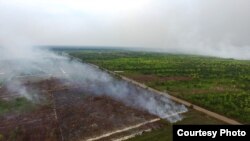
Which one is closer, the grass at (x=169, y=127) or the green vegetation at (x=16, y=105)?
the grass at (x=169, y=127)

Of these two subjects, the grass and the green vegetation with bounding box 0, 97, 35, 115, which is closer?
the grass

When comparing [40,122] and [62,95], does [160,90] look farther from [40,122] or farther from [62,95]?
[40,122]

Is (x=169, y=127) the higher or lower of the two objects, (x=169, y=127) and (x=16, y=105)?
the lower

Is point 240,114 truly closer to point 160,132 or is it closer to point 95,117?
point 160,132

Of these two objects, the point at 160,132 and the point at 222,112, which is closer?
the point at 160,132

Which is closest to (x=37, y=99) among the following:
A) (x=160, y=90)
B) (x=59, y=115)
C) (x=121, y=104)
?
(x=59, y=115)

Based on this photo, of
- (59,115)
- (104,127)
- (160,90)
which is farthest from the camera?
(160,90)

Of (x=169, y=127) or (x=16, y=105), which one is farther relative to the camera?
(x=16, y=105)

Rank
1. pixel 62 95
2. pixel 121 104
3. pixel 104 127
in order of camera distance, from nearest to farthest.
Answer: pixel 104 127
pixel 121 104
pixel 62 95
